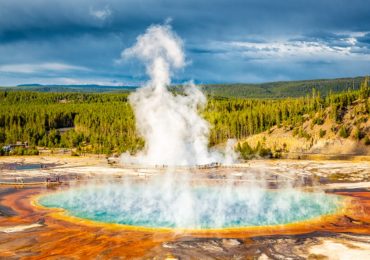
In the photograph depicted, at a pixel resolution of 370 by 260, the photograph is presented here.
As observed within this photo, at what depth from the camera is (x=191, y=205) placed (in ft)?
109

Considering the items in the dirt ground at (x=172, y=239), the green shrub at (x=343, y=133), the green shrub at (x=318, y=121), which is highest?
the green shrub at (x=318, y=121)

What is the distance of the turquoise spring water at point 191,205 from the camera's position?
90.9 feet

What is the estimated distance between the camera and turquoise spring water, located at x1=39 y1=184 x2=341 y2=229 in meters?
27.7

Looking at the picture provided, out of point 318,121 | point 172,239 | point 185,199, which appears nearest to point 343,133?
point 318,121

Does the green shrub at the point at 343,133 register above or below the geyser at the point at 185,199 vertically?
above

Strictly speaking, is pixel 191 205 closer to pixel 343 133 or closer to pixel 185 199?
pixel 185 199

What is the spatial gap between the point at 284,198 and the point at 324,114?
183ft

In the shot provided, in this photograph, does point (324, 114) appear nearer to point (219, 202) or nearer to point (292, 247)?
point (219, 202)

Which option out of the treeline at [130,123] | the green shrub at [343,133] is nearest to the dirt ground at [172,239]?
the green shrub at [343,133]

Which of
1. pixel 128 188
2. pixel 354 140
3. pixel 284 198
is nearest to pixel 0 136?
pixel 128 188

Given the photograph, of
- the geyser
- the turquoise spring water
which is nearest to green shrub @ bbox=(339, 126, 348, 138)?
the geyser

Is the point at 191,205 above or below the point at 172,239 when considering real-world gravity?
above

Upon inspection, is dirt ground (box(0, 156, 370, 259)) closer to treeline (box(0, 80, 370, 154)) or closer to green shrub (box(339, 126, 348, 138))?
green shrub (box(339, 126, 348, 138))

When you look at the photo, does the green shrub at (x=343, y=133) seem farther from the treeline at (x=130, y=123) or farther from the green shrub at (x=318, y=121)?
the green shrub at (x=318, y=121)
